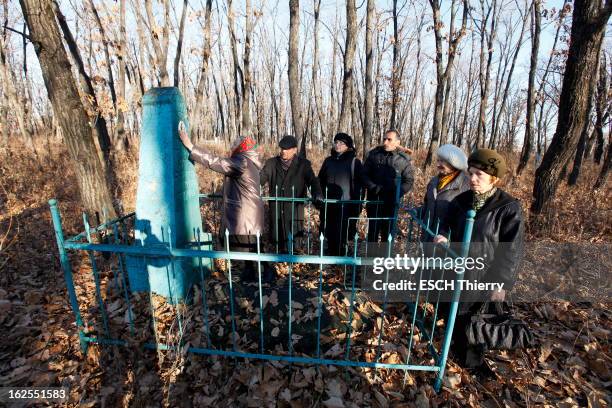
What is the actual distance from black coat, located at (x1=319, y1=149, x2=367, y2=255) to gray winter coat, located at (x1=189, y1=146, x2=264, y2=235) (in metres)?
1.21

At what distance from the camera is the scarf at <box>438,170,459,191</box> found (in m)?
2.90

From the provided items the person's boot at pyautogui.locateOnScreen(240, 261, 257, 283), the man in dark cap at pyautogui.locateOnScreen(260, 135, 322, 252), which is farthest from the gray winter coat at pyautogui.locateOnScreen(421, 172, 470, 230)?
the person's boot at pyautogui.locateOnScreen(240, 261, 257, 283)

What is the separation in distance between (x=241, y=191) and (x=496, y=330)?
8.78 feet

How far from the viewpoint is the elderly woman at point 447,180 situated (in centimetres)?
283

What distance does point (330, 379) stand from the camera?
2498mm

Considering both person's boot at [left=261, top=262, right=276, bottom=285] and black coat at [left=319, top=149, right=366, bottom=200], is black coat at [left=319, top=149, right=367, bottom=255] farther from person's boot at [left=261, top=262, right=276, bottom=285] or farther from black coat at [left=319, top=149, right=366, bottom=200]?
person's boot at [left=261, top=262, right=276, bottom=285]

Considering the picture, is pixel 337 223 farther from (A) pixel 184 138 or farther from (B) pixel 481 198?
(A) pixel 184 138

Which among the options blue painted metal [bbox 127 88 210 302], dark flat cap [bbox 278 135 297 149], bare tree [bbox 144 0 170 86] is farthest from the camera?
bare tree [bbox 144 0 170 86]

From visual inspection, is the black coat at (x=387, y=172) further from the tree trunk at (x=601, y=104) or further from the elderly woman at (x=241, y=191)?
the tree trunk at (x=601, y=104)

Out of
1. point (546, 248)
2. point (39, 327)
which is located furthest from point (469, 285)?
point (39, 327)

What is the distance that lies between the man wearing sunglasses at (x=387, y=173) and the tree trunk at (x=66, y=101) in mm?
3586

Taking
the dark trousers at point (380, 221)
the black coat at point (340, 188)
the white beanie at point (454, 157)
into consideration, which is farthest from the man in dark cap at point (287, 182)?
the white beanie at point (454, 157)

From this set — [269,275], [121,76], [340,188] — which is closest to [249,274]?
[269,275]

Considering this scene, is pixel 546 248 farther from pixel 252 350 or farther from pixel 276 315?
pixel 252 350
